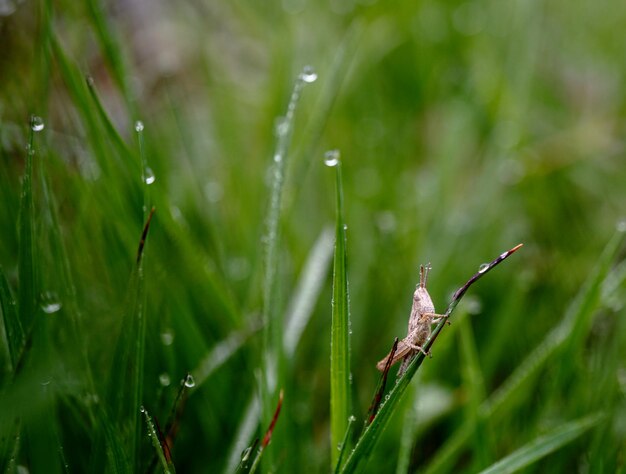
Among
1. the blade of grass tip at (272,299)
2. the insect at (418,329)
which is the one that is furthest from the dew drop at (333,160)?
the insect at (418,329)

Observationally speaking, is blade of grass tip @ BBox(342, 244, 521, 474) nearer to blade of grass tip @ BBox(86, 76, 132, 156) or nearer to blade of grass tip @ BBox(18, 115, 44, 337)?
blade of grass tip @ BBox(18, 115, 44, 337)

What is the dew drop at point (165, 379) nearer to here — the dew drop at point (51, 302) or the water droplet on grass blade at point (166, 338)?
the water droplet on grass blade at point (166, 338)

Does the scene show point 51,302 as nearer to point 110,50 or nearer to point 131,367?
point 131,367

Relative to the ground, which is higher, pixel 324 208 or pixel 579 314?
pixel 324 208

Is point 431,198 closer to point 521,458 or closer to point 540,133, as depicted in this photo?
point 540,133

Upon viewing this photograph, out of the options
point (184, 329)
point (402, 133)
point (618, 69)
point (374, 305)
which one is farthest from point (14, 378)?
point (618, 69)

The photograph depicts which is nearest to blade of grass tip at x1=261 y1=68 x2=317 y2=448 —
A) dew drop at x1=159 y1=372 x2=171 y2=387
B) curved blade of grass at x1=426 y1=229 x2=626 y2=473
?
dew drop at x1=159 y1=372 x2=171 y2=387

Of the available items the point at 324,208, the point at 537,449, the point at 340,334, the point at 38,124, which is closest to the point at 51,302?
the point at 38,124
